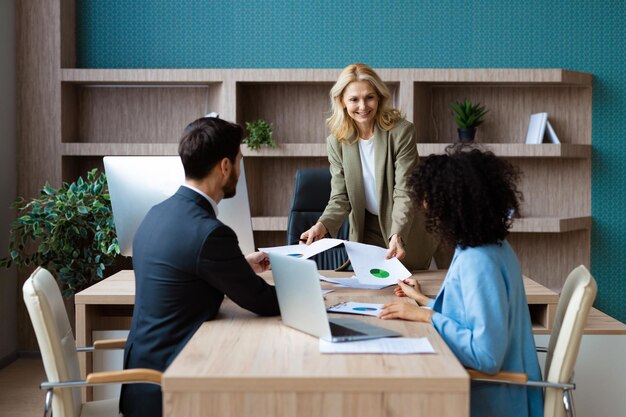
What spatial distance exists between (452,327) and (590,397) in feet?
4.07

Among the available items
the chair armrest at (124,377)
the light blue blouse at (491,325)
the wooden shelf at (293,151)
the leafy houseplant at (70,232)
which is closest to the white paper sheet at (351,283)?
the light blue blouse at (491,325)

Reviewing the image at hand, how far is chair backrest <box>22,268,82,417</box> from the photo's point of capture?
1.89 metres

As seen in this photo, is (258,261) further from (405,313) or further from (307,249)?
(405,313)

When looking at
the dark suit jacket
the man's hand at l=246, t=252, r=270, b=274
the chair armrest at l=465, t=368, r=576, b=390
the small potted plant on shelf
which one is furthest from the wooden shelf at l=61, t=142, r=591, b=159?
the chair armrest at l=465, t=368, r=576, b=390

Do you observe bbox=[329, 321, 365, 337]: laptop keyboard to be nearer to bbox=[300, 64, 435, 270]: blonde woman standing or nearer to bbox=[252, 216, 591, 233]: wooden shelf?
bbox=[300, 64, 435, 270]: blonde woman standing

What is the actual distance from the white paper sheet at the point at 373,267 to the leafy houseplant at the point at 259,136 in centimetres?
194

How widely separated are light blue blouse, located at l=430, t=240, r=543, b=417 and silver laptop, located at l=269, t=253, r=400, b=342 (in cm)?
18

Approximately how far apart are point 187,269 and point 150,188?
0.71m

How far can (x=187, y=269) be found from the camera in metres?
2.00

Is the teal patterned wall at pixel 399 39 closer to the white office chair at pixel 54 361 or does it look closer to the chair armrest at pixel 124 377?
the white office chair at pixel 54 361

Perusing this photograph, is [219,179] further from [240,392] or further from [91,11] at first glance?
[91,11]

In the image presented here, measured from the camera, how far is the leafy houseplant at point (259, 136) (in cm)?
450

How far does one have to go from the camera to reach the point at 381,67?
15.6ft

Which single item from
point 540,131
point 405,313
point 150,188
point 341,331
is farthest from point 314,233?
point 540,131
